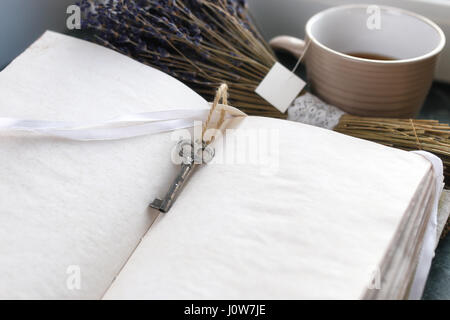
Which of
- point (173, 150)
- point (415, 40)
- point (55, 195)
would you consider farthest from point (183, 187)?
point (415, 40)

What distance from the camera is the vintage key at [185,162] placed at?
61 cm

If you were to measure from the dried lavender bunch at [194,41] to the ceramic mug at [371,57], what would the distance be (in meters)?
0.09

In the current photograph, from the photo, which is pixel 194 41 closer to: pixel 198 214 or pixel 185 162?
pixel 185 162

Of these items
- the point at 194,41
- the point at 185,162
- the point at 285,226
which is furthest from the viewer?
the point at 194,41

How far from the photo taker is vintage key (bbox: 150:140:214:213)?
61 centimetres

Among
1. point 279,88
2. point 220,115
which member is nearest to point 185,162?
point 220,115

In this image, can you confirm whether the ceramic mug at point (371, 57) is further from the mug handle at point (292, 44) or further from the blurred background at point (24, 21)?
the blurred background at point (24, 21)

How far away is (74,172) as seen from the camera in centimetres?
60

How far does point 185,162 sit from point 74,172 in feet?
0.46

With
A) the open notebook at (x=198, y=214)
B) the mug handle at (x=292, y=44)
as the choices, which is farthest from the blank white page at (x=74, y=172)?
the mug handle at (x=292, y=44)

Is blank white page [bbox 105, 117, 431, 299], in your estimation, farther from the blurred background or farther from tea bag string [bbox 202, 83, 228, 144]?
the blurred background

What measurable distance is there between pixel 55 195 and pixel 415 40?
0.64 meters
